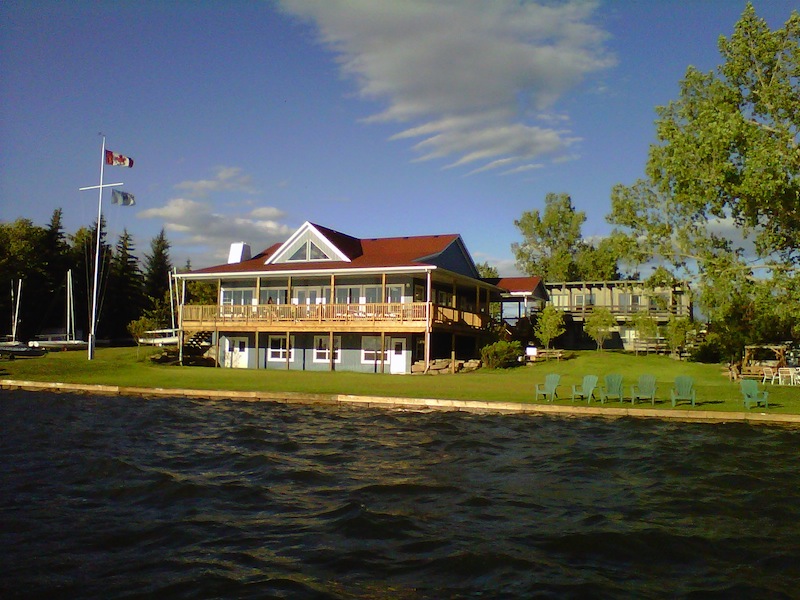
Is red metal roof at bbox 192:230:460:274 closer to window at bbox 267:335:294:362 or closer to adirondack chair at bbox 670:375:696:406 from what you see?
window at bbox 267:335:294:362

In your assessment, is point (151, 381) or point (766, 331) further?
point (766, 331)

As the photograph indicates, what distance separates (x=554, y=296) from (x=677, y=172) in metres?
32.1

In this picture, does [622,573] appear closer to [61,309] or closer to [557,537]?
[557,537]

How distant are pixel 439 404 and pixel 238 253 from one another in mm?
28465

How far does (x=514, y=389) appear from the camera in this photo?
25297mm

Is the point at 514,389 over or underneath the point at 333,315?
underneath

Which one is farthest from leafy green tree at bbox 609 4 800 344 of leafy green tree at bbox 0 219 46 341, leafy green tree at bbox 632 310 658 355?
leafy green tree at bbox 0 219 46 341

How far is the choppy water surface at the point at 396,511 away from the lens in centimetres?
725

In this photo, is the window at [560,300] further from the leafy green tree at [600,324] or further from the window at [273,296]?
the window at [273,296]

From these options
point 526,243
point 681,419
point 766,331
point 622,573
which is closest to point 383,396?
point 681,419

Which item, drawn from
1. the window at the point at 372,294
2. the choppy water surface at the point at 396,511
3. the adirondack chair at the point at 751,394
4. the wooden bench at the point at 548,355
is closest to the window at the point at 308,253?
the window at the point at 372,294

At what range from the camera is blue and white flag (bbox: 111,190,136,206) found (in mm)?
41656

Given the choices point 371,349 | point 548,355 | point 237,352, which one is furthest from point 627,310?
point 237,352

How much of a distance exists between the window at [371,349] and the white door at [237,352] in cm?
773
